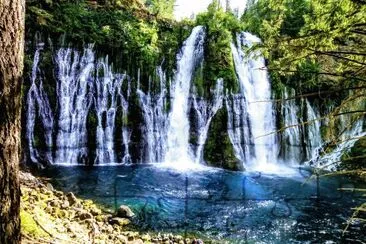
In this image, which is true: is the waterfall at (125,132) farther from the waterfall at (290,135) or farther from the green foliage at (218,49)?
the waterfall at (290,135)

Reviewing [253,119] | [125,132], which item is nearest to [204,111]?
[253,119]

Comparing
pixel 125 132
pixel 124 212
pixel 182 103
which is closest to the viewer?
pixel 124 212

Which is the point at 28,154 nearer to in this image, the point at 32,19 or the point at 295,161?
the point at 32,19

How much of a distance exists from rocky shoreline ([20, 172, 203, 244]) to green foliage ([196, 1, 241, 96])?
8.65m

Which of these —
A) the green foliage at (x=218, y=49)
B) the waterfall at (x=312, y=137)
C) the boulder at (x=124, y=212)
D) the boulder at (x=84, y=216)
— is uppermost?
the green foliage at (x=218, y=49)

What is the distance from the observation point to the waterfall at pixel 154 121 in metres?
13.6

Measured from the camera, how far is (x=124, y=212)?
22.9ft

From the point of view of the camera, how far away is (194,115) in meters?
14.4

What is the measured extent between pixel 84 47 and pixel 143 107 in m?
3.07

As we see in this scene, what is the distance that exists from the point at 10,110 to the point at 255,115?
13.0 meters

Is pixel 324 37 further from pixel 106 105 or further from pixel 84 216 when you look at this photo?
pixel 106 105

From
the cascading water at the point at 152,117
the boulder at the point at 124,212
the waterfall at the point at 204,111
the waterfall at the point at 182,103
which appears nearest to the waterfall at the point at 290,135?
the cascading water at the point at 152,117

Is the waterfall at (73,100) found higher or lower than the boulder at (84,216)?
higher

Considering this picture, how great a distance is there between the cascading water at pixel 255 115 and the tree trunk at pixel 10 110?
38.7ft
